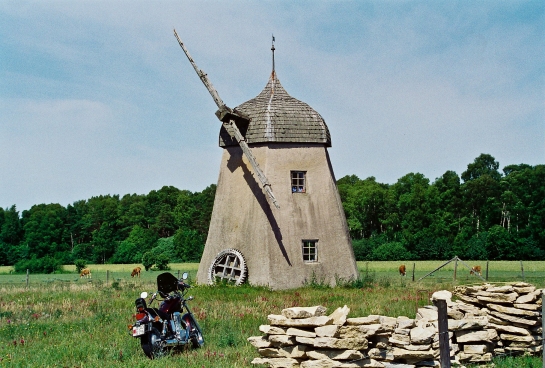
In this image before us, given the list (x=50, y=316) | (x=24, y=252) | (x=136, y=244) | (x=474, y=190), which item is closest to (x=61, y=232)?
(x=24, y=252)

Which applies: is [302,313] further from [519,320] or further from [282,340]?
[519,320]

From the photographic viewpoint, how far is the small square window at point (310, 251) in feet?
85.6

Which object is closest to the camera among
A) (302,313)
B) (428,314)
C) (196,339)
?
(302,313)

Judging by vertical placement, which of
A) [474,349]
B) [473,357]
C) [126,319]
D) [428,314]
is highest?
[428,314]

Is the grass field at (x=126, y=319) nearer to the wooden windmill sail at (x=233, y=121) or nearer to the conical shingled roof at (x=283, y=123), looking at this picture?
the wooden windmill sail at (x=233, y=121)

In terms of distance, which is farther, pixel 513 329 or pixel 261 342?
pixel 513 329

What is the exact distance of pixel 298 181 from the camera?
26844 millimetres

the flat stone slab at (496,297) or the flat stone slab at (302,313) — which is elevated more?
the flat stone slab at (496,297)

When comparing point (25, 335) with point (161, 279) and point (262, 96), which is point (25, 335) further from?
point (262, 96)

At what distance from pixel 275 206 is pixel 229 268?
311cm

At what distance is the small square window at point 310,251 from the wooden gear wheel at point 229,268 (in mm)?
2439

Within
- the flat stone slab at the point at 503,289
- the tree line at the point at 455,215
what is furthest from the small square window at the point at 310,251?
the tree line at the point at 455,215

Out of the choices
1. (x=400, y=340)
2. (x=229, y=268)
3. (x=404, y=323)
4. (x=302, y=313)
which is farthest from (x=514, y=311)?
(x=229, y=268)

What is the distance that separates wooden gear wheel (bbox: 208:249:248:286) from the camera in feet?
83.9
